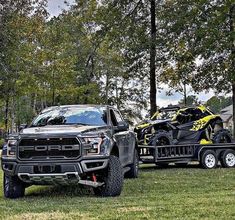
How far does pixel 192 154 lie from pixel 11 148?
8.48 m

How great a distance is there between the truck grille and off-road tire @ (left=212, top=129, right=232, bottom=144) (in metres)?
9.12

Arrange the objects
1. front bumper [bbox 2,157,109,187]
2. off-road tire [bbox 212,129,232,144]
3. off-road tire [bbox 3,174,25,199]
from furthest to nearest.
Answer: off-road tire [bbox 212,129,232,144]
off-road tire [bbox 3,174,25,199]
front bumper [bbox 2,157,109,187]

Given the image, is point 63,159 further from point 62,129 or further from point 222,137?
point 222,137

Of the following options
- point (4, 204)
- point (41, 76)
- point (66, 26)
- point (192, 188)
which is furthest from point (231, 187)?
point (66, 26)

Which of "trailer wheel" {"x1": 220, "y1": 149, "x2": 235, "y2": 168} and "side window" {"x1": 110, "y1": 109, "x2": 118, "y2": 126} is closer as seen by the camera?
"side window" {"x1": 110, "y1": 109, "x2": 118, "y2": 126}

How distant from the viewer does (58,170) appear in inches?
335

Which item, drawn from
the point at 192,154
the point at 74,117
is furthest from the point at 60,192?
the point at 192,154

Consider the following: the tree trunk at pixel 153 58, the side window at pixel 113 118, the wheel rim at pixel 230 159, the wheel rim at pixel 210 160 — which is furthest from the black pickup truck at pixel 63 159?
the tree trunk at pixel 153 58

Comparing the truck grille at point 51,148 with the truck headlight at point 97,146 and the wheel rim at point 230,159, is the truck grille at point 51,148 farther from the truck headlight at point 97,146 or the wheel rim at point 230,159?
the wheel rim at point 230,159

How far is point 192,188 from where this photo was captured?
10102mm

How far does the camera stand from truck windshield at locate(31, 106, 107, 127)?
9.92m

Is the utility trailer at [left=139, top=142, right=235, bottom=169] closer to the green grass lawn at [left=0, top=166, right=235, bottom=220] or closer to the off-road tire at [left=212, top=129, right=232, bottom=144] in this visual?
the off-road tire at [left=212, top=129, right=232, bottom=144]

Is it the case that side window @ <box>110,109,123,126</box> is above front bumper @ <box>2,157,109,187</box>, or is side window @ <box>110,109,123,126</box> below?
above

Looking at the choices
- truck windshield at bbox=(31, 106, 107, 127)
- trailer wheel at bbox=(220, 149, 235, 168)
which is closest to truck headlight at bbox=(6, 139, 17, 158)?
truck windshield at bbox=(31, 106, 107, 127)
